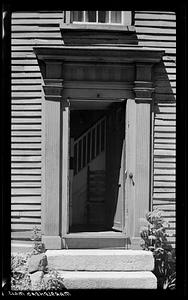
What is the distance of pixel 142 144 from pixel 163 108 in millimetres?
591

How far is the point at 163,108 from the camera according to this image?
283 inches

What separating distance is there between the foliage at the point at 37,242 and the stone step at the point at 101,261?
18 centimetres

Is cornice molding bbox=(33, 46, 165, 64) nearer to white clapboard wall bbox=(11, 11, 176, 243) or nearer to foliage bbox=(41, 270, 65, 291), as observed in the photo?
white clapboard wall bbox=(11, 11, 176, 243)

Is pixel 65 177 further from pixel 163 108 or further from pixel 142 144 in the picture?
pixel 163 108

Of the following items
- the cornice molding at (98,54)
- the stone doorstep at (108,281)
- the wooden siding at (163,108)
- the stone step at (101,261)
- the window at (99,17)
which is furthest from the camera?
the window at (99,17)

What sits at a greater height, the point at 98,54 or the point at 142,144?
Result: the point at 98,54

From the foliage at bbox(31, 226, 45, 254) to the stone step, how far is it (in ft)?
0.60

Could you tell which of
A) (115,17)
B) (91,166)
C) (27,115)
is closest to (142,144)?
(27,115)

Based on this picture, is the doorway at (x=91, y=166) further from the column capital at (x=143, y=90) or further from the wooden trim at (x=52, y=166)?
the wooden trim at (x=52, y=166)

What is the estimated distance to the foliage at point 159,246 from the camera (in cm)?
677

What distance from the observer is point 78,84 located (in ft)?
23.2

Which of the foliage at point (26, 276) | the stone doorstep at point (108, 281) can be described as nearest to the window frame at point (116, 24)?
the foliage at point (26, 276)

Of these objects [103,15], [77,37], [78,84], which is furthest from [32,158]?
[103,15]
